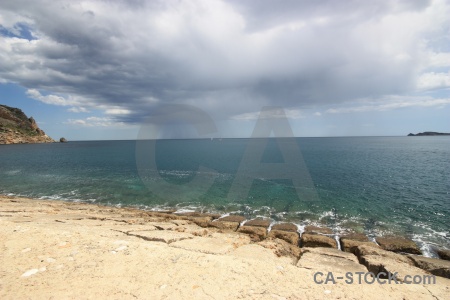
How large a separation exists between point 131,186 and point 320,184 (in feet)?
93.2

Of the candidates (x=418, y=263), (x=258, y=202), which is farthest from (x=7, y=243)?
(x=258, y=202)

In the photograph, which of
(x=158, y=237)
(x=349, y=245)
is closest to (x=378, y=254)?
(x=349, y=245)

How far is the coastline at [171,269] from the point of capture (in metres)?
7.45

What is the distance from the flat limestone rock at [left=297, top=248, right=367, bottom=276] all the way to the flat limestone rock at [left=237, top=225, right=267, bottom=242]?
330cm

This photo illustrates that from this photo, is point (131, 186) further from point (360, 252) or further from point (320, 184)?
point (360, 252)

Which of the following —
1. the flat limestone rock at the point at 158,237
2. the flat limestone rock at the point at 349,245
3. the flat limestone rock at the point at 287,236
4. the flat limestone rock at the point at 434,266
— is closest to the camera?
the flat limestone rock at the point at 434,266

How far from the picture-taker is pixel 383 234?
18656mm

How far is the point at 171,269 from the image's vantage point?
8805mm

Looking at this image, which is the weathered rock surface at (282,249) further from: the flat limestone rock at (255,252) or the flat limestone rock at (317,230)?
the flat limestone rock at (317,230)

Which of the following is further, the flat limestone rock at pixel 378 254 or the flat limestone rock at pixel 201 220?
the flat limestone rock at pixel 201 220

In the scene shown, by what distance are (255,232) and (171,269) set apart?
29.6 ft

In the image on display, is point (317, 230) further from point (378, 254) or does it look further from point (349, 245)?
point (378, 254)

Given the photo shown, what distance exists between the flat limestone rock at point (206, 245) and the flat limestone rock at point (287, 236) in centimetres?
435

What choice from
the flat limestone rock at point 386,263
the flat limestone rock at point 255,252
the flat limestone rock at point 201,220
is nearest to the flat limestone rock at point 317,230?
the flat limestone rock at point 386,263
